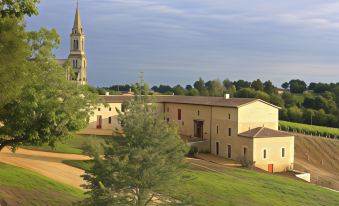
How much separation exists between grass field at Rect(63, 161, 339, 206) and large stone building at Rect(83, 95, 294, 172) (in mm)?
9237

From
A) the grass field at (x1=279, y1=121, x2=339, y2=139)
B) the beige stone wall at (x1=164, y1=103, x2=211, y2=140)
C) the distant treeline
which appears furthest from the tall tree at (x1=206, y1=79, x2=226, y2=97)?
the beige stone wall at (x1=164, y1=103, x2=211, y2=140)

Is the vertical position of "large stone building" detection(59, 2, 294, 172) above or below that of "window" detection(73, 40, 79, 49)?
below

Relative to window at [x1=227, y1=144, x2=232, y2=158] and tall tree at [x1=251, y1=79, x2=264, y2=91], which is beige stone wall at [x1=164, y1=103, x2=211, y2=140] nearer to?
window at [x1=227, y1=144, x2=232, y2=158]

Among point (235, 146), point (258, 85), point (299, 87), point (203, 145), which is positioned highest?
point (299, 87)

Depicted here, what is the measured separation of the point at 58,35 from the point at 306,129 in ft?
210

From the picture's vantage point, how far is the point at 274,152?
4694 cm

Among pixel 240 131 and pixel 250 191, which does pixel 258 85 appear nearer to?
pixel 240 131

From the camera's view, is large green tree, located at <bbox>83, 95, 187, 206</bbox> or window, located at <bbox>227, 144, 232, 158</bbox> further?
window, located at <bbox>227, 144, 232, 158</bbox>

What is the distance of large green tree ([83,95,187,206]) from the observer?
14023mm

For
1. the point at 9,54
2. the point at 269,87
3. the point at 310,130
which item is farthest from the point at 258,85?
the point at 9,54

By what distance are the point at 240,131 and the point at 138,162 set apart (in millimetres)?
35053

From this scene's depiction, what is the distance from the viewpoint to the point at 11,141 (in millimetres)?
23734

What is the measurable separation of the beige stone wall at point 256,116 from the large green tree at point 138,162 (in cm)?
3366

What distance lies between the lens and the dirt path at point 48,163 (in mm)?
28141
